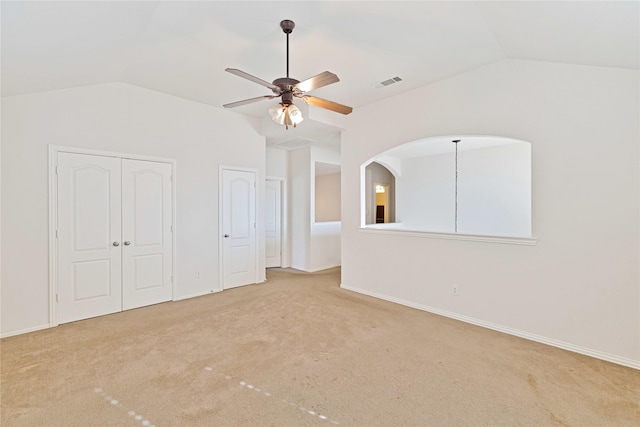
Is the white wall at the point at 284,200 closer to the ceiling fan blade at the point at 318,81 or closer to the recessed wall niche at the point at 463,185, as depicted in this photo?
the recessed wall niche at the point at 463,185

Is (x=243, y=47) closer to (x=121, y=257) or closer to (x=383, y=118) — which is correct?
(x=383, y=118)

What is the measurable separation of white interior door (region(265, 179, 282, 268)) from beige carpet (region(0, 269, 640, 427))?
315 cm

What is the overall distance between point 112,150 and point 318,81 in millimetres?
3133

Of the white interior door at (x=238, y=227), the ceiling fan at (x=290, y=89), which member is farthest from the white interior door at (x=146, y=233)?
the ceiling fan at (x=290, y=89)

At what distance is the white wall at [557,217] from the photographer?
103 inches

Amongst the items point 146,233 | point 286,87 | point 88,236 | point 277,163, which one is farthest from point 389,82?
point 88,236

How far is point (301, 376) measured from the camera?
239cm

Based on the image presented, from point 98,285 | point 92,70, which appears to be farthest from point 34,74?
point 98,285

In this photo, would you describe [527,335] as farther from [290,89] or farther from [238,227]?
[238,227]

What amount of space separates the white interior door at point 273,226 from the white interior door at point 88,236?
3.22 m

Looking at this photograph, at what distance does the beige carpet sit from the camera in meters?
1.95

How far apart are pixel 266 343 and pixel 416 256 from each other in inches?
94.0

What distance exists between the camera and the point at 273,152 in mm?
6652

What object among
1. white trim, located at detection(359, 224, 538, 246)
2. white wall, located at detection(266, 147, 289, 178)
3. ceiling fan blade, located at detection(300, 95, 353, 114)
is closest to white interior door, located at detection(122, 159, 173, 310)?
white wall, located at detection(266, 147, 289, 178)
